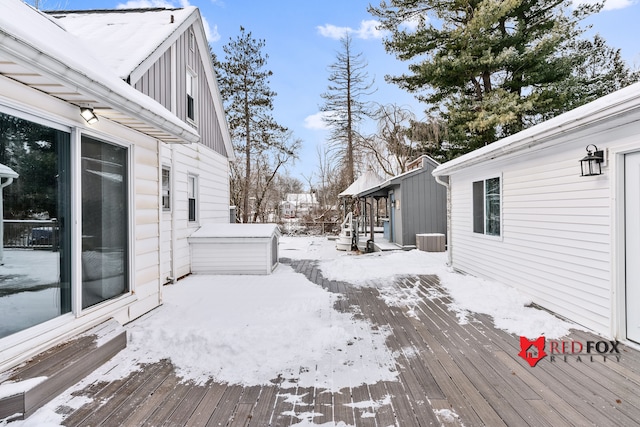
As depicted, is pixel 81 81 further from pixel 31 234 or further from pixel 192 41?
pixel 192 41

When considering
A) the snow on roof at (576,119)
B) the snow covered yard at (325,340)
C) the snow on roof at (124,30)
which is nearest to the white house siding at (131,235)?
the snow covered yard at (325,340)

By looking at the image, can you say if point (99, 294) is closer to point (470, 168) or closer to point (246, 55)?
point (470, 168)

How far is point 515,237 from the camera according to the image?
17.0 ft

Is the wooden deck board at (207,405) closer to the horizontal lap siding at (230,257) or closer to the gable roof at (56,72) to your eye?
the gable roof at (56,72)

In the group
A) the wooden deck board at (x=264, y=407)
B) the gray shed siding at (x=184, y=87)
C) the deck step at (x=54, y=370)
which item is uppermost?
the gray shed siding at (x=184, y=87)

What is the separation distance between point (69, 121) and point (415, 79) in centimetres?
1229

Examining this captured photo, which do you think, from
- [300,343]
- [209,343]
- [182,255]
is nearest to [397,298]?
[300,343]

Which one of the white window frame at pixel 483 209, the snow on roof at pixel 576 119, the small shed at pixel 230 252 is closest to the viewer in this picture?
the snow on roof at pixel 576 119

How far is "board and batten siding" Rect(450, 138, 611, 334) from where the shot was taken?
356 centimetres

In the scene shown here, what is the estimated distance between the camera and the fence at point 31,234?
2.69 meters

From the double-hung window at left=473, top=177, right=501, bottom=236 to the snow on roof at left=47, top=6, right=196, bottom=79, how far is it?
6251 millimetres

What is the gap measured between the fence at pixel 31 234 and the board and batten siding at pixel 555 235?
17.4 ft

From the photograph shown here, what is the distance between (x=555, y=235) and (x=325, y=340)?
10.6 ft

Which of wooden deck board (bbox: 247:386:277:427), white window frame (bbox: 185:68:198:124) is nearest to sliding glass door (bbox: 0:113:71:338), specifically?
wooden deck board (bbox: 247:386:277:427)
